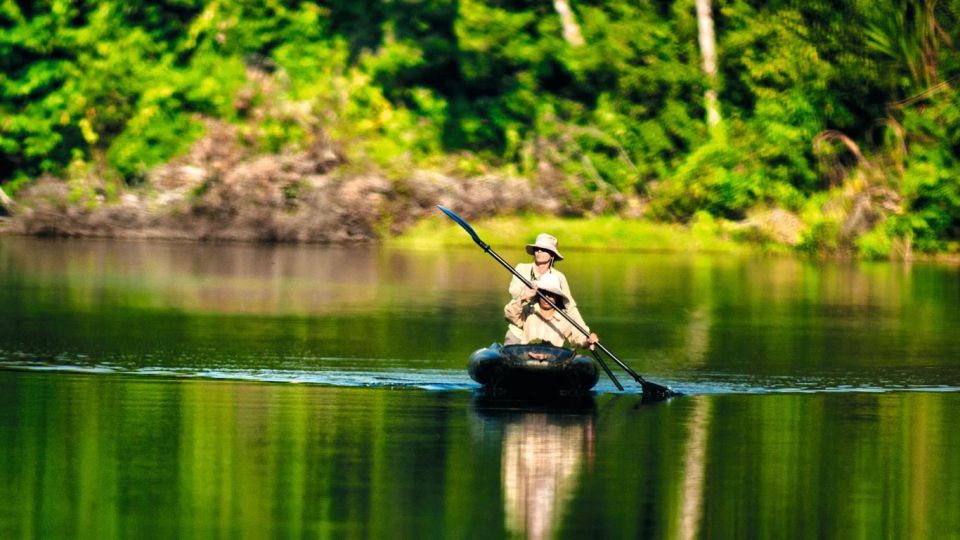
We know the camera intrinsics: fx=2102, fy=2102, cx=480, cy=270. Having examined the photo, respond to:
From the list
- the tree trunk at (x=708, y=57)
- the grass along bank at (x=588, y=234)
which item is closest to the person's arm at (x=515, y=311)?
the grass along bank at (x=588, y=234)

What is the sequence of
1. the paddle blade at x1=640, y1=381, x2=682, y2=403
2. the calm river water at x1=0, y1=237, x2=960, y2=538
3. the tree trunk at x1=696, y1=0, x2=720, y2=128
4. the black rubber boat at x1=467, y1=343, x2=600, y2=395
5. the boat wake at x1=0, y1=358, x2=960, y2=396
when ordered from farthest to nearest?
the tree trunk at x1=696, y1=0, x2=720, y2=128 → the boat wake at x1=0, y1=358, x2=960, y2=396 → the paddle blade at x1=640, y1=381, x2=682, y2=403 → the black rubber boat at x1=467, y1=343, x2=600, y2=395 → the calm river water at x1=0, y1=237, x2=960, y2=538

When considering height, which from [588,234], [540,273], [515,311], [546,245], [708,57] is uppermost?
[708,57]

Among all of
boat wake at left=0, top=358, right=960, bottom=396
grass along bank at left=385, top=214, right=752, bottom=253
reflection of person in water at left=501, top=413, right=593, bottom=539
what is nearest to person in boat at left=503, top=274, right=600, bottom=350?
boat wake at left=0, top=358, right=960, bottom=396

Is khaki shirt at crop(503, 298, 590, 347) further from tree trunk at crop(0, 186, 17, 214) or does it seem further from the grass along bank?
tree trunk at crop(0, 186, 17, 214)

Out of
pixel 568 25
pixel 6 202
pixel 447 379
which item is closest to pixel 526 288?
pixel 447 379

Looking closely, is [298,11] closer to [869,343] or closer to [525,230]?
[525,230]

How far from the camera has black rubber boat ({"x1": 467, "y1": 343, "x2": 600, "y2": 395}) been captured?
1688 cm

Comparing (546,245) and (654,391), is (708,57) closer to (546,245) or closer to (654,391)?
(654,391)

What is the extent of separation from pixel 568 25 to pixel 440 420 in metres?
38.6

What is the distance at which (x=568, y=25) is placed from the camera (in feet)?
175

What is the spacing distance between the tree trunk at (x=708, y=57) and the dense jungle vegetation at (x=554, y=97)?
5cm

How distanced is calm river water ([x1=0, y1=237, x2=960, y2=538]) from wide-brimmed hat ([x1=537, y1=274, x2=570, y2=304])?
0.92 meters

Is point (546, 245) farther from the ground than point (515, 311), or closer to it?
farther from the ground

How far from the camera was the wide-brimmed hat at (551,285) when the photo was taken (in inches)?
677
